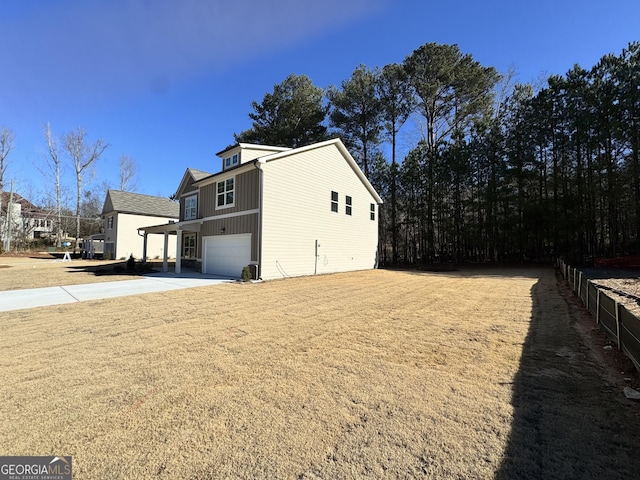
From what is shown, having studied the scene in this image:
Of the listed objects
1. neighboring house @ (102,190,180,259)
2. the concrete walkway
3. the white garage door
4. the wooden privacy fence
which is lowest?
the concrete walkway

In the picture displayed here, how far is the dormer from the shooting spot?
50.8 feet

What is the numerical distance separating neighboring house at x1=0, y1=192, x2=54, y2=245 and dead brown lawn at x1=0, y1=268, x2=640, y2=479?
3786 cm

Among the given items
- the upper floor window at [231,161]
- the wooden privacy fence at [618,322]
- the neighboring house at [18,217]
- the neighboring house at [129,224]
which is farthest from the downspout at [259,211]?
the neighboring house at [18,217]

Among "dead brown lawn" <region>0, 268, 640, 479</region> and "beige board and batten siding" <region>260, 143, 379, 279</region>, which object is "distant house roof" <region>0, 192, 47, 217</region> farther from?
"dead brown lawn" <region>0, 268, 640, 479</region>

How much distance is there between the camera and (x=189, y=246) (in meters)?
18.4

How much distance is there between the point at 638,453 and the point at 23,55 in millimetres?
20428

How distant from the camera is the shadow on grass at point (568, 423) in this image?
191cm

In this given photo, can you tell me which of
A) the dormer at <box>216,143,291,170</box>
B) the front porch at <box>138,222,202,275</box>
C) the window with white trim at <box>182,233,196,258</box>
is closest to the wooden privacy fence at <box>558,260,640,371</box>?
the dormer at <box>216,143,291,170</box>

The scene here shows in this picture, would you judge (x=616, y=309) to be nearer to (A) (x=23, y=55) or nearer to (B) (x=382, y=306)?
(B) (x=382, y=306)

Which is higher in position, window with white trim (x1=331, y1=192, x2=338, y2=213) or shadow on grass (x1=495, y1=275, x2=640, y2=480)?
window with white trim (x1=331, y1=192, x2=338, y2=213)

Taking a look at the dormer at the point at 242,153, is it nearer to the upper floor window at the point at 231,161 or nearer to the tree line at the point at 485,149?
the upper floor window at the point at 231,161

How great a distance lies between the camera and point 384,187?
2836 cm

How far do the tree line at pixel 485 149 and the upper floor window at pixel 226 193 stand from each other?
12468 millimetres

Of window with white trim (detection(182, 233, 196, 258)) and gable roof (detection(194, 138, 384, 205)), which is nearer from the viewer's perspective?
gable roof (detection(194, 138, 384, 205))
